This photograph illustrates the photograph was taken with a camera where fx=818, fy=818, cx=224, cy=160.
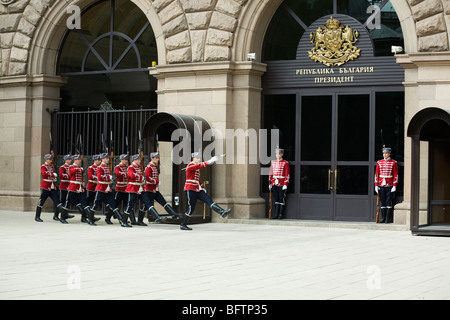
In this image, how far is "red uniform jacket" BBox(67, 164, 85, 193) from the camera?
19.4 meters

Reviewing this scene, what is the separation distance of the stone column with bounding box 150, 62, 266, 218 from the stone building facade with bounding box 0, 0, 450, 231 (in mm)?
24

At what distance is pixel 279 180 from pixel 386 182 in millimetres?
2634

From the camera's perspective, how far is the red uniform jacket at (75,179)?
19.4 metres

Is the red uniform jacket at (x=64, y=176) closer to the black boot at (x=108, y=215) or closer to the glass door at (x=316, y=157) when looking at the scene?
the black boot at (x=108, y=215)

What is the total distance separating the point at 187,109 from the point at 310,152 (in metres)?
3.14

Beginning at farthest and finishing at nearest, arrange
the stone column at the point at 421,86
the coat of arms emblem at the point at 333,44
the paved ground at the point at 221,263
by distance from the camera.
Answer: the coat of arms emblem at the point at 333,44 < the stone column at the point at 421,86 < the paved ground at the point at 221,263

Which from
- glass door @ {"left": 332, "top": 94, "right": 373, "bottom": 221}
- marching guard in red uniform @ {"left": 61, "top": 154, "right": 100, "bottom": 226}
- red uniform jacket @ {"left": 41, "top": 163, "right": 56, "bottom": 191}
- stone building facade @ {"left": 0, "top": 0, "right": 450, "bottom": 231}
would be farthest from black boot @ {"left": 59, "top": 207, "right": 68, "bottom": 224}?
glass door @ {"left": 332, "top": 94, "right": 373, "bottom": 221}

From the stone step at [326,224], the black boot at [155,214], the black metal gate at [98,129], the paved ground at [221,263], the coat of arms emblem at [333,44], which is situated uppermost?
the coat of arms emblem at [333,44]

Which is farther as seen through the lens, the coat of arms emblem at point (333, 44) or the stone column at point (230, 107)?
the stone column at point (230, 107)

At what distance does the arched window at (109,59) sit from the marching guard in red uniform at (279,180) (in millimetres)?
4501

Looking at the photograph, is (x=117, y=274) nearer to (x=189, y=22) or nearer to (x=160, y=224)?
(x=160, y=224)

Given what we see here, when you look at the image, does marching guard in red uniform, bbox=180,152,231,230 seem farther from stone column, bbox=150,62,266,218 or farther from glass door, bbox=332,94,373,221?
glass door, bbox=332,94,373,221

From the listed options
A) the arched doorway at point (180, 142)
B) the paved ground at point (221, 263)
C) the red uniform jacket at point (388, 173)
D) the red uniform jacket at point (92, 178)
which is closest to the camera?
the paved ground at point (221, 263)

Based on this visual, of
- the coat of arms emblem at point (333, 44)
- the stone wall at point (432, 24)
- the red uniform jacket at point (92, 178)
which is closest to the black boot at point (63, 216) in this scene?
the red uniform jacket at point (92, 178)
